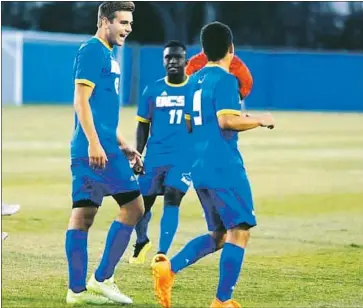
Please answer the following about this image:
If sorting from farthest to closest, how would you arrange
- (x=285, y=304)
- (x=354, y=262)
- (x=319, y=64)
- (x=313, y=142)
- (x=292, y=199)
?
1. (x=319, y=64)
2. (x=313, y=142)
3. (x=292, y=199)
4. (x=354, y=262)
5. (x=285, y=304)

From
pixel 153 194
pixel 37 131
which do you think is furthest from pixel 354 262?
pixel 37 131

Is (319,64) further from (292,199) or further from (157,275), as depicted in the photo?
(157,275)

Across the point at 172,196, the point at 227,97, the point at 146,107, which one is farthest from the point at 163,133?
the point at 227,97

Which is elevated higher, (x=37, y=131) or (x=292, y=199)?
(x=292, y=199)

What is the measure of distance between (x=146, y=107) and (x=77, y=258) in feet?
8.42

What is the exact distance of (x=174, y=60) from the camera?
31.6ft

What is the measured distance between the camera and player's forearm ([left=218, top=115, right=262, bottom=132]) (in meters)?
6.81

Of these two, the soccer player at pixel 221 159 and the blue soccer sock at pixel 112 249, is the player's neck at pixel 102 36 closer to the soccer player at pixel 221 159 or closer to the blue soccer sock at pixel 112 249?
the soccer player at pixel 221 159

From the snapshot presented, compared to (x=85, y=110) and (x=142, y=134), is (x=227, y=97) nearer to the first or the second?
(x=85, y=110)

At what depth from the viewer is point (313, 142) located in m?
27.0

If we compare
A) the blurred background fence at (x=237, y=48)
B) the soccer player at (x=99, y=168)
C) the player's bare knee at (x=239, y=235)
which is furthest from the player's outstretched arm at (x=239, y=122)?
the blurred background fence at (x=237, y=48)

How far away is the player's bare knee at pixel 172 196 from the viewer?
368 inches

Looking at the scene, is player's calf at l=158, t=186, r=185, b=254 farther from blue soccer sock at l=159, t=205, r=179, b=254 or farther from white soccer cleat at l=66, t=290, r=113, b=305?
white soccer cleat at l=66, t=290, r=113, b=305

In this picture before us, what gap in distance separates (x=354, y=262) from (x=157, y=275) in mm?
2758
